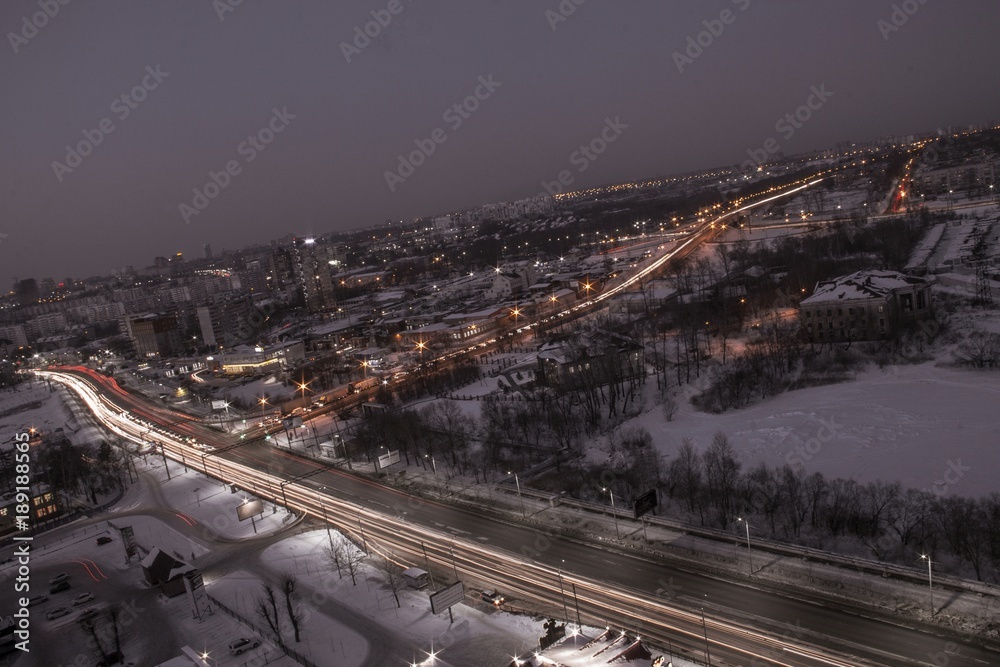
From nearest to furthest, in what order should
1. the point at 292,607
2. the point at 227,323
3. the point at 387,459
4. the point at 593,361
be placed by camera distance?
the point at 292,607
the point at 387,459
the point at 593,361
the point at 227,323

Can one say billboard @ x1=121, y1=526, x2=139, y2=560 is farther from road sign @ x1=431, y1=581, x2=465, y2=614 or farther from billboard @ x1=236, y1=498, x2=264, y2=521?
road sign @ x1=431, y1=581, x2=465, y2=614

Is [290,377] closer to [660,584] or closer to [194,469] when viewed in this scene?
[194,469]

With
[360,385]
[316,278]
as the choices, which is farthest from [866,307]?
[316,278]

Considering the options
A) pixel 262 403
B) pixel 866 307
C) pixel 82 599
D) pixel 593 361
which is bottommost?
pixel 262 403

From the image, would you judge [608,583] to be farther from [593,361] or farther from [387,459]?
[593,361]

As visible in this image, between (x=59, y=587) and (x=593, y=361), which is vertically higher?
(x=593, y=361)
